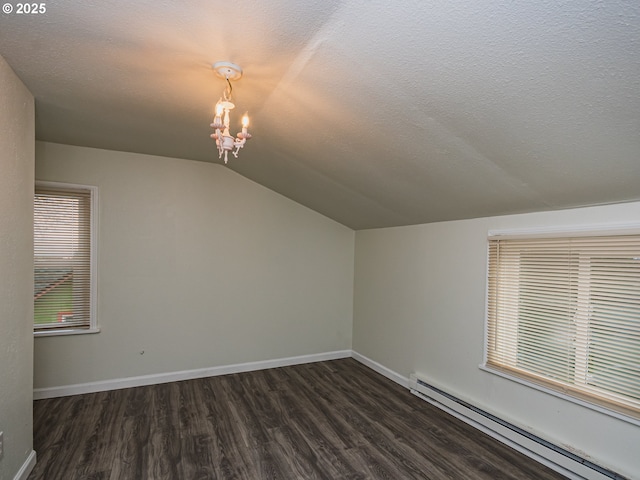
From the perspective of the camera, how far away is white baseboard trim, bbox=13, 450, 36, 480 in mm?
2004

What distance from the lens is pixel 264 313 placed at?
4055mm

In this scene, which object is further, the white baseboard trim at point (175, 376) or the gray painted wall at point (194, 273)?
the gray painted wall at point (194, 273)

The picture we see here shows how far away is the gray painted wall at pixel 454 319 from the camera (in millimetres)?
2039

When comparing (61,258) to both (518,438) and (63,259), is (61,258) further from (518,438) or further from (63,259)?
(518,438)

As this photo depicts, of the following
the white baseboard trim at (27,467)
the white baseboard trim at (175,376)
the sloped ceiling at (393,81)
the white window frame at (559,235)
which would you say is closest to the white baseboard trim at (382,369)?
the white baseboard trim at (175,376)

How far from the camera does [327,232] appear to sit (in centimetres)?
440

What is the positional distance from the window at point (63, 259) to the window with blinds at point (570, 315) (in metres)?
3.70

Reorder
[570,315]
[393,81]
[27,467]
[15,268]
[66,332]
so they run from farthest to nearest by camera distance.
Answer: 1. [66,332]
2. [570,315]
3. [27,467]
4. [15,268]
5. [393,81]

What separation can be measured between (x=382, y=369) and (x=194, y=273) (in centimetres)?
242

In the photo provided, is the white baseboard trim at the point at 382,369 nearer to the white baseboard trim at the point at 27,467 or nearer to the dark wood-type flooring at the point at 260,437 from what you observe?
the dark wood-type flooring at the point at 260,437

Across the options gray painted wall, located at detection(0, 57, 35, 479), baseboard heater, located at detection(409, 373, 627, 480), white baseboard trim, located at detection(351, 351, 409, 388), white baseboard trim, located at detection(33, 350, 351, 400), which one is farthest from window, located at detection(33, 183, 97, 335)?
baseboard heater, located at detection(409, 373, 627, 480)

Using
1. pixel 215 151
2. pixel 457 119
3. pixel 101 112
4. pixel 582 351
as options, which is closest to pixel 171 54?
pixel 101 112

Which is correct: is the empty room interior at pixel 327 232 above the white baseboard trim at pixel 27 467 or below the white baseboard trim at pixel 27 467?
above

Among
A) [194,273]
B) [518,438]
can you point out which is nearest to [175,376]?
[194,273]
